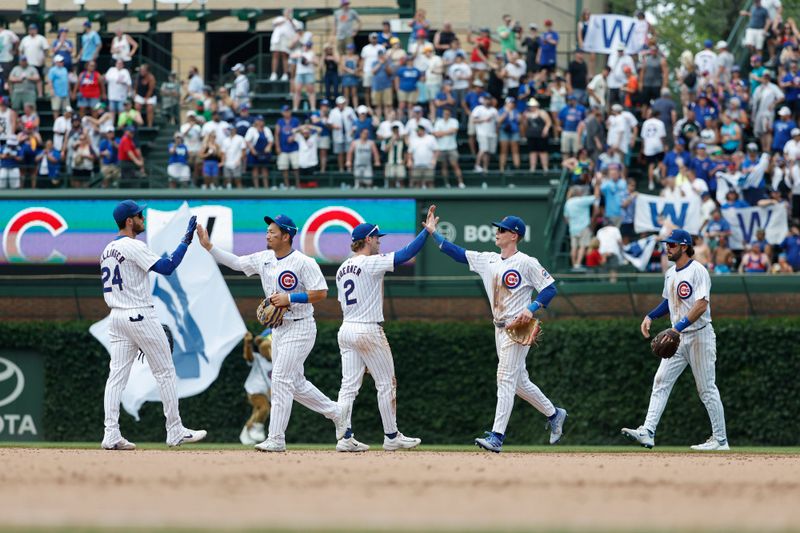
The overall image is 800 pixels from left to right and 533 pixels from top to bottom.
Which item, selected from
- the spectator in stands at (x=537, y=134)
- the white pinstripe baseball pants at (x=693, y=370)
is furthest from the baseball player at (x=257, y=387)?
the white pinstripe baseball pants at (x=693, y=370)

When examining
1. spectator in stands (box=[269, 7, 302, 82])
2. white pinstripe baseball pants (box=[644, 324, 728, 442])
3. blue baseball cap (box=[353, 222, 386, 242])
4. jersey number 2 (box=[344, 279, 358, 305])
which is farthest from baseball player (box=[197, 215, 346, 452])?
spectator in stands (box=[269, 7, 302, 82])

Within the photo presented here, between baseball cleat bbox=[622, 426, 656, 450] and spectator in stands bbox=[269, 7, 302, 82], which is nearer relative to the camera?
baseball cleat bbox=[622, 426, 656, 450]

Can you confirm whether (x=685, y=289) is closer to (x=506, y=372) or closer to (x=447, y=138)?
(x=506, y=372)

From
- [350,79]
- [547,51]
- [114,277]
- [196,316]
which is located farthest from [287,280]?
[547,51]

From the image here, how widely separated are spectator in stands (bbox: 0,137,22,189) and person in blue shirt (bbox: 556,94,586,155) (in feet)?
32.3

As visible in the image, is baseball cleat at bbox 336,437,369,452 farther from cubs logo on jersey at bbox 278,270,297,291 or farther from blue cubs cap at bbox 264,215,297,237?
blue cubs cap at bbox 264,215,297,237

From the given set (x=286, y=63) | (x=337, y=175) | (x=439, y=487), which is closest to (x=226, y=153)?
(x=337, y=175)

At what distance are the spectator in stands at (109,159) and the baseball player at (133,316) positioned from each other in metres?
13.3

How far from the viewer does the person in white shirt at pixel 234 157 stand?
26359 millimetres

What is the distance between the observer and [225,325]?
2056cm

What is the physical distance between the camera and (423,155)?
25.7 m

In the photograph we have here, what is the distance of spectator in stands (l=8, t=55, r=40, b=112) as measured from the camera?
29.1m

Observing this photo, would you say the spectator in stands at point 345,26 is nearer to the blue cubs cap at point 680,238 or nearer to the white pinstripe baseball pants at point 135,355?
the blue cubs cap at point 680,238

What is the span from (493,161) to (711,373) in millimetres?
12180
